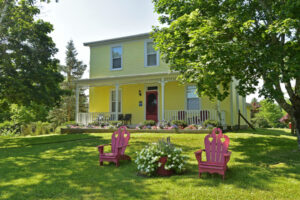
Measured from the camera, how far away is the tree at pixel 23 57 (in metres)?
11.4

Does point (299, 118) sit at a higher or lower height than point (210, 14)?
lower

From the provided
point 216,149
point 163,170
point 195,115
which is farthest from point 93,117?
point 216,149

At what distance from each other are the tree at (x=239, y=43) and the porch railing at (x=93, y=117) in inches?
326

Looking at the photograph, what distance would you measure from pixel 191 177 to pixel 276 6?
5.24m

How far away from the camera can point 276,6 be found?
21.2 ft

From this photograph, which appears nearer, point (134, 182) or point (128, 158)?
point (134, 182)

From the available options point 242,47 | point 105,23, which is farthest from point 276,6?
point 105,23

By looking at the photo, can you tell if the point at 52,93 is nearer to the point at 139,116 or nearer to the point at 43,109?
the point at 139,116

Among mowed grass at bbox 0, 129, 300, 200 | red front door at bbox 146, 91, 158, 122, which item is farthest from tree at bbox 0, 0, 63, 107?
red front door at bbox 146, 91, 158, 122

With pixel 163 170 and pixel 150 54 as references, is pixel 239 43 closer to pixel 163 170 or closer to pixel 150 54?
pixel 163 170

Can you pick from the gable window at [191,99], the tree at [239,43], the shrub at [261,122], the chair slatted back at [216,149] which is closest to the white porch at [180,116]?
the gable window at [191,99]

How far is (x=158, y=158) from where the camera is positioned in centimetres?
511

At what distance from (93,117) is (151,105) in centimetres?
409

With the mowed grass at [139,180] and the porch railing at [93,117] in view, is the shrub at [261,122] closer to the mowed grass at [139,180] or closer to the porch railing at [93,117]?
the porch railing at [93,117]
